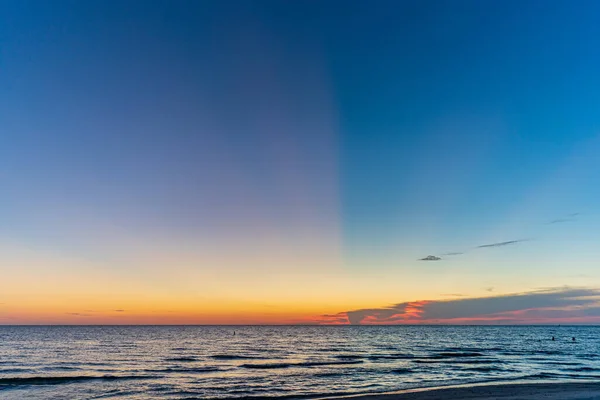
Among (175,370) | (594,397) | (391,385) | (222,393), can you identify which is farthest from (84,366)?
(594,397)

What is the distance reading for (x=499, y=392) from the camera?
3125 centimetres

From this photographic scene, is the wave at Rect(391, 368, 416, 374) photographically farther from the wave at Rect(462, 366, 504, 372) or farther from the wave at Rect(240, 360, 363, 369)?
the wave at Rect(240, 360, 363, 369)

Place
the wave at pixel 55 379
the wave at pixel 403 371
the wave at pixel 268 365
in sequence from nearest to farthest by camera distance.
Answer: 1. the wave at pixel 55 379
2. the wave at pixel 403 371
3. the wave at pixel 268 365

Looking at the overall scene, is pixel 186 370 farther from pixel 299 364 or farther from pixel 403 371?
pixel 403 371

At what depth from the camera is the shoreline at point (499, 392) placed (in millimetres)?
29136

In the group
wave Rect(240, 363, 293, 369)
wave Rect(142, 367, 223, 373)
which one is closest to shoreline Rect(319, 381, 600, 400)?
wave Rect(240, 363, 293, 369)

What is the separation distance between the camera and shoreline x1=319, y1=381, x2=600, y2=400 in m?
29.1

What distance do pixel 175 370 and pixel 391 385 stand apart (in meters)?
25.8

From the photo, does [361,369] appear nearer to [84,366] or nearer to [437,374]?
[437,374]

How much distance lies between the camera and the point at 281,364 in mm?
55562

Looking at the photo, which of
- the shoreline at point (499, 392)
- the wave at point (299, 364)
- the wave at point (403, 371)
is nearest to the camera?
the shoreline at point (499, 392)

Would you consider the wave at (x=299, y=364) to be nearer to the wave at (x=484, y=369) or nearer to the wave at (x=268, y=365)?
the wave at (x=268, y=365)

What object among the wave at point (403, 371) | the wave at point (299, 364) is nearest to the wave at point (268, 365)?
the wave at point (299, 364)

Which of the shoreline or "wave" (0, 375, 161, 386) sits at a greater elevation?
"wave" (0, 375, 161, 386)
